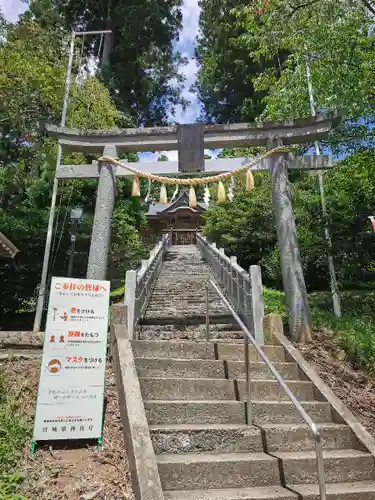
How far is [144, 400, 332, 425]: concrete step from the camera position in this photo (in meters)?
3.85

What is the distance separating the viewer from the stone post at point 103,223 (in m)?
6.52

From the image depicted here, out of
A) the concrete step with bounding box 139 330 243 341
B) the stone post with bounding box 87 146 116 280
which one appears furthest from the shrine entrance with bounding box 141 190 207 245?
the concrete step with bounding box 139 330 243 341

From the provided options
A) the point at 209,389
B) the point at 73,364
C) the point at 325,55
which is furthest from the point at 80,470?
the point at 325,55

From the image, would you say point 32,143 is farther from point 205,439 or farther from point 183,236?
point 205,439

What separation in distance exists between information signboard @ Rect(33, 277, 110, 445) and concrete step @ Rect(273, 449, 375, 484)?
1.86 meters

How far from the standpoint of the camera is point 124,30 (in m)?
22.0

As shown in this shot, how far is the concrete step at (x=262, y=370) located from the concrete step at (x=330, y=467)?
127 cm

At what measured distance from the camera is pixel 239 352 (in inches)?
207

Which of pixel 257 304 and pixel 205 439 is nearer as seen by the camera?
pixel 205 439

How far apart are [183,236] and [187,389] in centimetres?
2274

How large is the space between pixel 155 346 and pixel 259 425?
177 centimetres

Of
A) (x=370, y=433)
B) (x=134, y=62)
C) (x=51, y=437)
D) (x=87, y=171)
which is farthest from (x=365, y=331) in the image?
(x=134, y=62)

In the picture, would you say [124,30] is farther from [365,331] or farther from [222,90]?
[365,331]

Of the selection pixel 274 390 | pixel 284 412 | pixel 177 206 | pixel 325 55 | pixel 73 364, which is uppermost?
pixel 177 206
